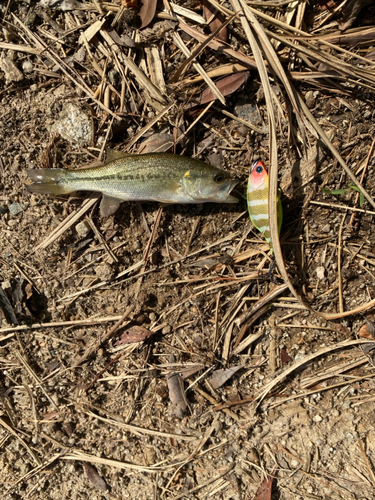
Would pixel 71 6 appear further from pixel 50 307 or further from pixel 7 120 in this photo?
pixel 50 307

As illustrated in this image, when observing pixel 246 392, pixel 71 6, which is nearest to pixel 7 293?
pixel 246 392

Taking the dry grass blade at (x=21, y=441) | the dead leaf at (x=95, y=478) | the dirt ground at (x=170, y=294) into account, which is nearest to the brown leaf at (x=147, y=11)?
the dirt ground at (x=170, y=294)

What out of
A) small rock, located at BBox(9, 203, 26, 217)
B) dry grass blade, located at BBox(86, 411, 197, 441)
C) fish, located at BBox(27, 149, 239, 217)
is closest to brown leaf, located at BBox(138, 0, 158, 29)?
fish, located at BBox(27, 149, 239, 217)

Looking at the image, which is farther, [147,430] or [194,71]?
[147,430]

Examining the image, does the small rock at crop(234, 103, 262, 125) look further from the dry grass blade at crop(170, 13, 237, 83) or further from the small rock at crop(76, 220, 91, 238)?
the small rock at crop(76, 220, 91, 238)

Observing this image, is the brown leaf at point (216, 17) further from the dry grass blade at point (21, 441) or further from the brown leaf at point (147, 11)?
the dry grass blade at point (21, 441)
